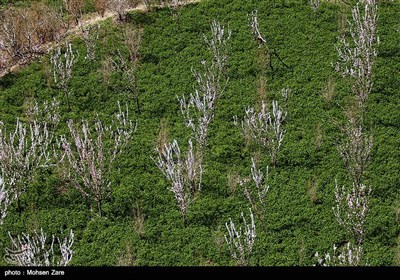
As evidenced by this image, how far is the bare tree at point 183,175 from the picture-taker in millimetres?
11102

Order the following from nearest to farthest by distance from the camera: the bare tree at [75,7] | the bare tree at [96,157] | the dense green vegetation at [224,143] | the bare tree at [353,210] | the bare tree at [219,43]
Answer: the bare tree at [353,210] → the dense green vegetation at [224,143] → the bare tree at [96,157] → the bare tree at [219,43] → the bare tree at [75,7]

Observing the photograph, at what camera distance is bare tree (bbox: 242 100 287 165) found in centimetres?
1243

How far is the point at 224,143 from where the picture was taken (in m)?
13.1

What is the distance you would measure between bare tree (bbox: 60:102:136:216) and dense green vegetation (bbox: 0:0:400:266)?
9.3 inches

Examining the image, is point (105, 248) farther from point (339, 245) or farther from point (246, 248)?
point (339, 245)

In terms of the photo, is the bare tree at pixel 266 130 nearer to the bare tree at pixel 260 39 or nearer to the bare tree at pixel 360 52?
the bare tree at pixel 360 52

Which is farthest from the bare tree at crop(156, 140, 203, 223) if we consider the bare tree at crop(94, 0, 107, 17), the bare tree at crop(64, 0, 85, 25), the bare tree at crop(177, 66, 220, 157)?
the bare tree at crop(64, 0, 85, 25)

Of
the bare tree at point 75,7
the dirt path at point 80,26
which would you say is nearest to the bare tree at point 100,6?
the dirt path at point 80,26

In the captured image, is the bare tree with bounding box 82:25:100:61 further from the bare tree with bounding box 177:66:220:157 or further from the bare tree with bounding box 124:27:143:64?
the bare tree with bounding box 177:66:220:157

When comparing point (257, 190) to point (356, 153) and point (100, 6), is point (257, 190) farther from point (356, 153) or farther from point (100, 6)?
point (100, 6)

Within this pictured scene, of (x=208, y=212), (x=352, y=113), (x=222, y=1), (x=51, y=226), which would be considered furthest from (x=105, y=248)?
(x=222, y=1)

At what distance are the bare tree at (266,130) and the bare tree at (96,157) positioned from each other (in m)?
2.67

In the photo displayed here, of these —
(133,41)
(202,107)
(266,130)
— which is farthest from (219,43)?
(266,130)

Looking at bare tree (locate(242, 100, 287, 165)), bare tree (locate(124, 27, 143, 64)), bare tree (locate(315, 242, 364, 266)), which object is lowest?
bare tree (locate(315, 242, 364, 266))
